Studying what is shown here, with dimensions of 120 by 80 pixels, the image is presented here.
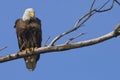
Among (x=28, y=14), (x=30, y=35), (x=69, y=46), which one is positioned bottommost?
(x=69, y=46)

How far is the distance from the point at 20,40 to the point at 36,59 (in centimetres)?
51

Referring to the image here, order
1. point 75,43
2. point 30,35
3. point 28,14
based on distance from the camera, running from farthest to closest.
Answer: point 28,14
point 30,35
point 75,43


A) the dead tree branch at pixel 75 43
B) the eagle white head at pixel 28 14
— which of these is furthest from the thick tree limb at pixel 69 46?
the eagle white head at pixel 28 14

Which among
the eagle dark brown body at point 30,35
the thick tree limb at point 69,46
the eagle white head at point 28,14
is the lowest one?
the thick tree limb at point 69,46

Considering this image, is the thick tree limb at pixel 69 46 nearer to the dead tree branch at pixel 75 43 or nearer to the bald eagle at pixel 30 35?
the dead tree branch at pixel 75 43

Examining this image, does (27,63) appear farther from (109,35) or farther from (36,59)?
(109,35)

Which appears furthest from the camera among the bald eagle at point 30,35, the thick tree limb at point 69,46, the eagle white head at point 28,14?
the eagle white head at point 28,14

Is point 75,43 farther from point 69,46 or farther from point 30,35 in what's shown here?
point 30,35

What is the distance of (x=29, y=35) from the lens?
26.9ft


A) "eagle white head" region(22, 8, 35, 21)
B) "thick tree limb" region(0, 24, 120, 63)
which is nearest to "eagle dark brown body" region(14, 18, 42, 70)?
"eagle white head" region(22, 8, 35, 21)

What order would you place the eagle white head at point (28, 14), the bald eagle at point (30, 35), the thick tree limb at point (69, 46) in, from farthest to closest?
the eagle white head at point (28, 14)
the bald eagle at point (30, 35)
the thick tree limb at point (69, 46)

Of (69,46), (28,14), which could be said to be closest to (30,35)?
(28,14)

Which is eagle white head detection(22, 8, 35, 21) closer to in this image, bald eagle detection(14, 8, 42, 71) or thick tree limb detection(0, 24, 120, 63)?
bald eagle detection(14, 8, 42, 71)

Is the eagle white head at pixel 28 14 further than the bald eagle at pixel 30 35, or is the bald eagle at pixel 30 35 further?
the eagle white head at pixel 28 14
